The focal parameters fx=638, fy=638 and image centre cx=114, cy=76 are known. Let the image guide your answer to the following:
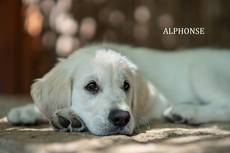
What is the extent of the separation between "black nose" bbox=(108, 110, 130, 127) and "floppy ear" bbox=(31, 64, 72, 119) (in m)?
0.66

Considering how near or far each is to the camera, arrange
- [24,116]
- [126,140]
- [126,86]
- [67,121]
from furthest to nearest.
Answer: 1. [24,116]
2. [126,86]
3. [67,121]
4. [126,140]

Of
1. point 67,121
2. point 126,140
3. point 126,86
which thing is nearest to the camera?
point 126,140

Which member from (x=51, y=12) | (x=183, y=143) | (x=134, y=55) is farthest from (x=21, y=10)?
(x=183, y=143)

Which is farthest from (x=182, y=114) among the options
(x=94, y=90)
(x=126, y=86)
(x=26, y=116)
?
(x=26, y=116)

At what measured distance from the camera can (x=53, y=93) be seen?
5562 mm

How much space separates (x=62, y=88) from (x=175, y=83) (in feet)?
5.75

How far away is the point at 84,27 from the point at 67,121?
15.1 feet

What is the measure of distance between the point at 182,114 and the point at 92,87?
1.06 m

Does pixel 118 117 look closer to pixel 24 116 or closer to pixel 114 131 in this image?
pixel 114 131

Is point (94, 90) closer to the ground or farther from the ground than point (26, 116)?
farther from the ground

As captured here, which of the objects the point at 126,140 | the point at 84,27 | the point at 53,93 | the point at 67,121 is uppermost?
the point at 84,27

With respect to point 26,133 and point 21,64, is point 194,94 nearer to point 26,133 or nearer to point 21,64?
point 26,133

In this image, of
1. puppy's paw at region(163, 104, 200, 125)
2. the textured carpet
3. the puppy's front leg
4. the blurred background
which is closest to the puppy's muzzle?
the textured carpet

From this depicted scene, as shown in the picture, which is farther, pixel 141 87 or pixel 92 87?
pixel 141 87
